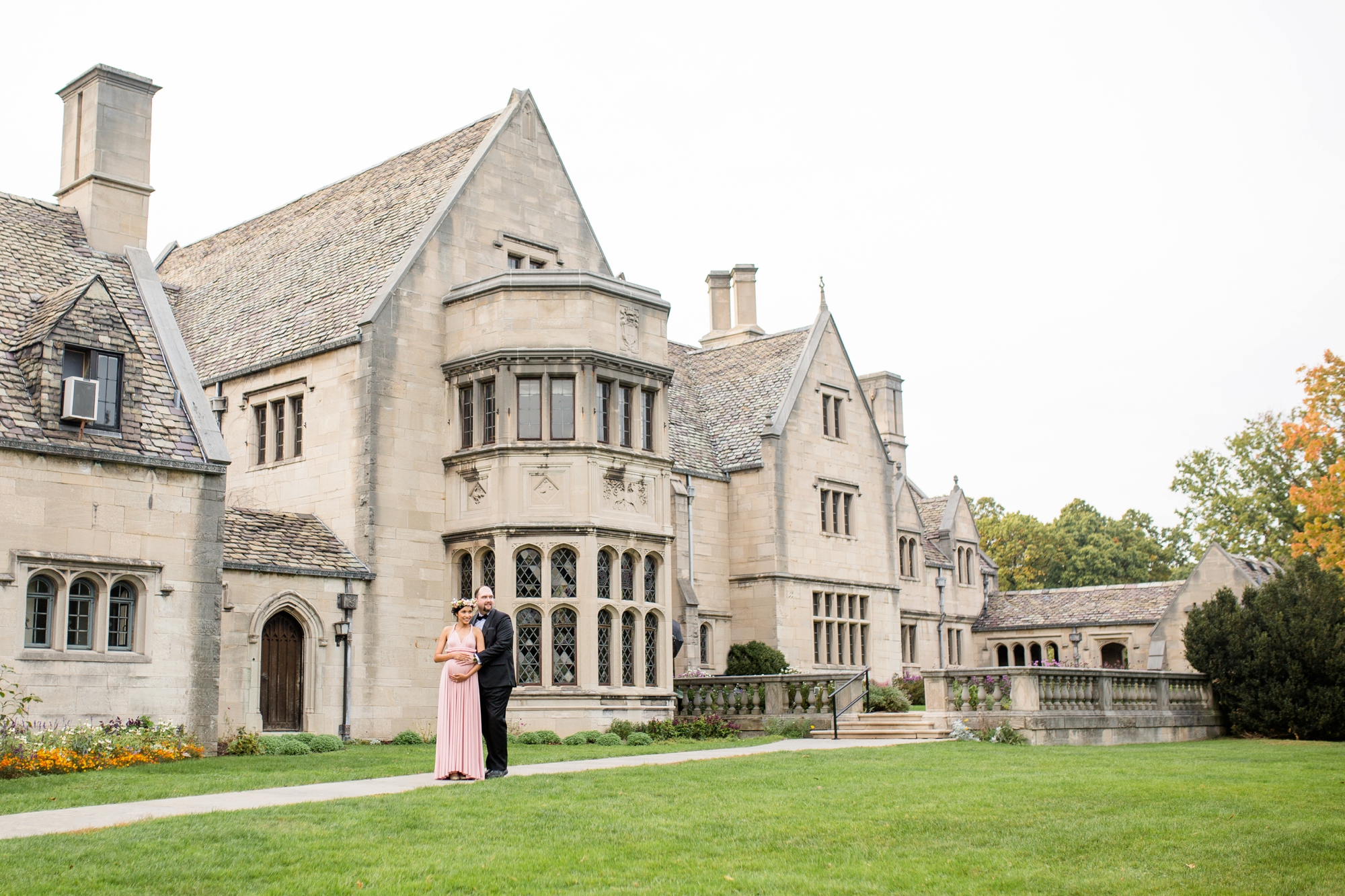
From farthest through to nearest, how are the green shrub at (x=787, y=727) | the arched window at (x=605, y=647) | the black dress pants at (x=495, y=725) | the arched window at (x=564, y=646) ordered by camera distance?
the arched window at (x=605, y=647)
the arched window at (x=564, y=646)
the green shrub at (x=787, y=727)
the black dress pants at (x=495, y=725)

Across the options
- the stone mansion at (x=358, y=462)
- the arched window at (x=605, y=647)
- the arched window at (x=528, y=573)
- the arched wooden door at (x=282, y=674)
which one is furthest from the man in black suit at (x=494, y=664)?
the arched window at (x=605, y=647)

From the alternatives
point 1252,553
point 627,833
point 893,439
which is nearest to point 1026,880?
point 627,833

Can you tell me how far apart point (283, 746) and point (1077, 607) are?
132 ft

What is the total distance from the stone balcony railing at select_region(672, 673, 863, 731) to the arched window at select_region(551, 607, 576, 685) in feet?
10.9

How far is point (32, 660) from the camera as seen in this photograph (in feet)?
67.2

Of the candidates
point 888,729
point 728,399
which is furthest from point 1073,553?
point 888,729

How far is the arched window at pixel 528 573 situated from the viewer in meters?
27.7

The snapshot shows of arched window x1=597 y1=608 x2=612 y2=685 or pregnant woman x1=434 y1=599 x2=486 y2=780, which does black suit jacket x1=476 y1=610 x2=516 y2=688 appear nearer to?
pregnant woman x1=434 y1=599 x2=486 y2=780

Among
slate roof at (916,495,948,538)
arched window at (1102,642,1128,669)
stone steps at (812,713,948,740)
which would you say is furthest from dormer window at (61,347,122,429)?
arched window at (1102,642,1128,669)

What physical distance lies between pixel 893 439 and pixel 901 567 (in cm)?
588

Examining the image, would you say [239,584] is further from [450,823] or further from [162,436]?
[450,823]

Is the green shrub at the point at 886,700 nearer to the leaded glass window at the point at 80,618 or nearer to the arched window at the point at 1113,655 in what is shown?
the leaded glass window at the point at 80,618

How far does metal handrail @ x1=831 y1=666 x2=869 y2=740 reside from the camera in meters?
26.2

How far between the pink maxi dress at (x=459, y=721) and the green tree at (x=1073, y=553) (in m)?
69.7
